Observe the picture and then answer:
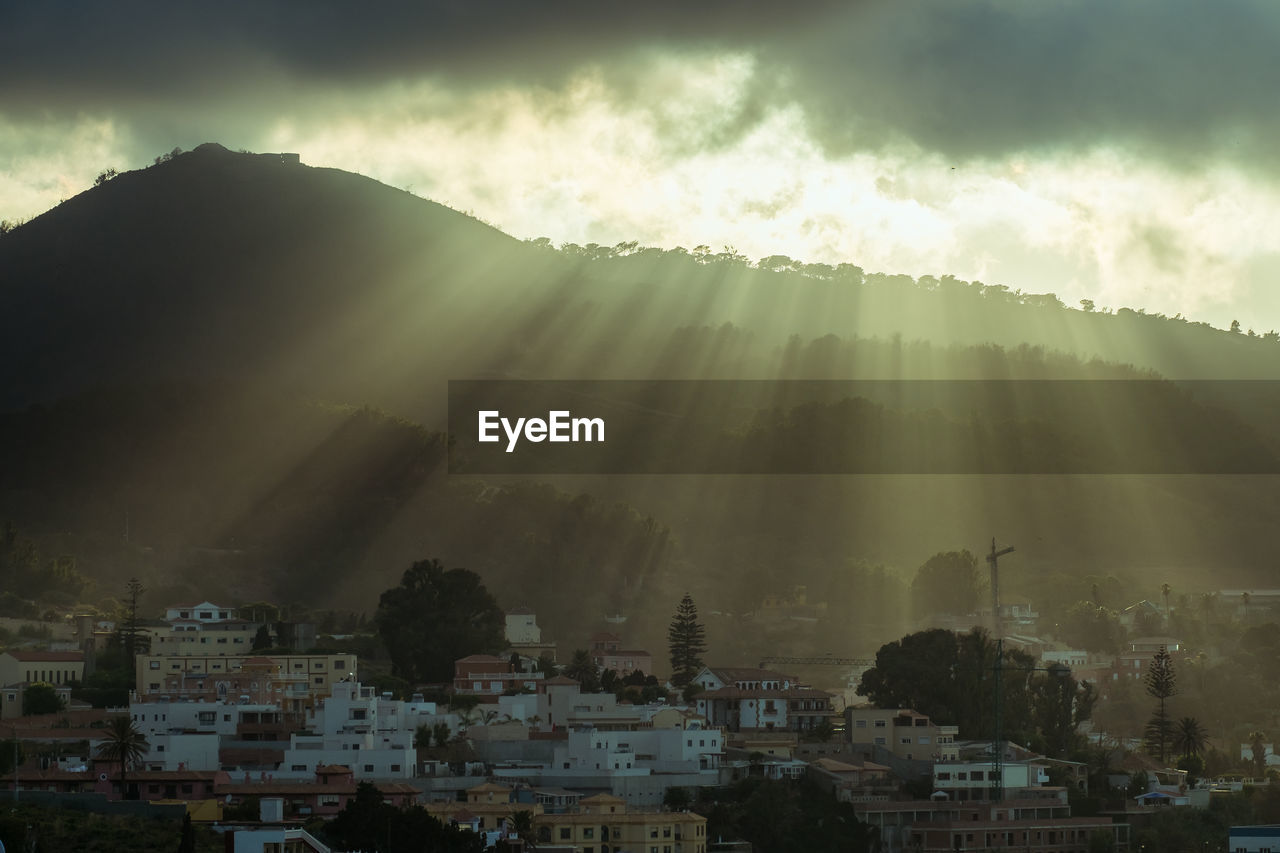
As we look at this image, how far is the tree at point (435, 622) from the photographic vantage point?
2367 inches

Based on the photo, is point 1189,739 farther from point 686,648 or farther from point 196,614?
point 196,614

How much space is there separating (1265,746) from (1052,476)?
45382 mm

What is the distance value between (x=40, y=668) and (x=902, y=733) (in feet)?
66.5

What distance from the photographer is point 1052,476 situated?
349 ft

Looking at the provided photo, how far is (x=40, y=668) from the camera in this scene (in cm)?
5806

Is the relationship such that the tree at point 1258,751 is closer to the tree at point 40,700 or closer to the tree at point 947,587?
the tree at point 947,587

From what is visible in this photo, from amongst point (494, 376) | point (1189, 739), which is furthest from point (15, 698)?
point (494, 376)

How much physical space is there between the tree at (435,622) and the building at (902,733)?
11.6 meters

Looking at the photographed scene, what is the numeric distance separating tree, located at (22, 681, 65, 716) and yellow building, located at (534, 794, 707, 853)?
14.5 m

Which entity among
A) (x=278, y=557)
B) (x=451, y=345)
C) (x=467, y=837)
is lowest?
(x=467, y=837)

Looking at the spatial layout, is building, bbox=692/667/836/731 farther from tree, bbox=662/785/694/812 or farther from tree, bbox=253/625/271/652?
tree, bbox=253/625/271/652

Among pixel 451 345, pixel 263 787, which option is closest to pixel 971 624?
pixel 263 787

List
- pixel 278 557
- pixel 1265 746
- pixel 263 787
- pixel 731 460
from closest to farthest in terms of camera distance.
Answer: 1. pixel 263 787
2. pixel 1265 746
3. pixel 278 557
4. pixel 731 460

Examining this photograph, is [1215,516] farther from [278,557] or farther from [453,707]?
[453,707]
